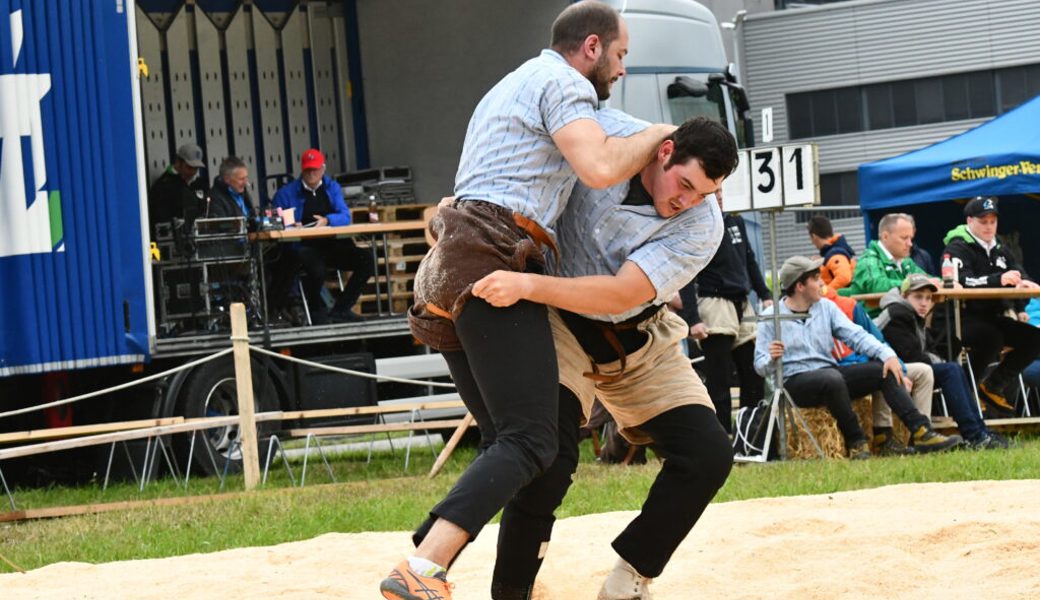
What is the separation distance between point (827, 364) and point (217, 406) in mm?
4231

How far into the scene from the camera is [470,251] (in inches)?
177

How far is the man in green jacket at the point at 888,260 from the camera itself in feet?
38.2

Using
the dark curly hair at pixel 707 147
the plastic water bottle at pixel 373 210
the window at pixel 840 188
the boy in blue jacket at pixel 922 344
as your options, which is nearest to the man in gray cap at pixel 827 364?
the boy in blue jacket at pixel 922 344

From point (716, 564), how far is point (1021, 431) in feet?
20.8

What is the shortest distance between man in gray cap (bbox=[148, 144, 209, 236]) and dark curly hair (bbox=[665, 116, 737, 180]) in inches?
291

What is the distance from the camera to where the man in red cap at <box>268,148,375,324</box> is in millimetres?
12039

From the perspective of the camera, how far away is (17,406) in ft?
34.6

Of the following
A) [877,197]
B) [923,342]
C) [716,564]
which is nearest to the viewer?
[716,564]

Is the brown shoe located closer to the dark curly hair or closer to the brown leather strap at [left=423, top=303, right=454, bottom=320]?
the dark curly hair

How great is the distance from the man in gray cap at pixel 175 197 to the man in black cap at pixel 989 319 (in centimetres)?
565

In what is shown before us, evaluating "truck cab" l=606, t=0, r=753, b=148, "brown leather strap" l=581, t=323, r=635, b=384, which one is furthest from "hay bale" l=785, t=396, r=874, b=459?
"brown leather strap" l=581, t=323, r=635, b=384

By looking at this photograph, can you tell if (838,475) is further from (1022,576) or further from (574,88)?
(574,88)

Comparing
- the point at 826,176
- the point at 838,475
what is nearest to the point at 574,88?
the point at 838,475

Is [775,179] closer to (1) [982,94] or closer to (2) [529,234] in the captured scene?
(2) [529,234]
